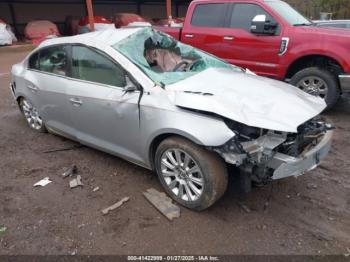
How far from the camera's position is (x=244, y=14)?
6172 mm

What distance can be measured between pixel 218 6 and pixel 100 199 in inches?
188

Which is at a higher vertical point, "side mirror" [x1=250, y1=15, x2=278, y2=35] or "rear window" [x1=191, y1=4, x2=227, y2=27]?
"rear window" [x1=191, y1=4, x2=227, y2=27]

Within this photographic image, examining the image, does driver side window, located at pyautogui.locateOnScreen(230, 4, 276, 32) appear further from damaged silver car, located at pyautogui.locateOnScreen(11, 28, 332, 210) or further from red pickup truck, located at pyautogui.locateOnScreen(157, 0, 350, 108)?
damaged silver car, located at pyautogui.locateOnScreen(11, 28, 332, 210)

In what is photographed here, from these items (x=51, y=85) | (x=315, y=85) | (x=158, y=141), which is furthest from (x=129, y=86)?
(x=315, y=85)

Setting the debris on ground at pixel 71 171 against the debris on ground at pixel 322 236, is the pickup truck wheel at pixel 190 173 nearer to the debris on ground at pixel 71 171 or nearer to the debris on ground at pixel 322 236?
the debris on ground at pixel 322 236

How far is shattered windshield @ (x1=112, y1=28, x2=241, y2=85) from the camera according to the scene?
3.43 metres

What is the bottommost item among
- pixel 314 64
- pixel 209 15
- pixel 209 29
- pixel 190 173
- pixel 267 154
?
pixel 190 173

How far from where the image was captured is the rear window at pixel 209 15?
646 cm

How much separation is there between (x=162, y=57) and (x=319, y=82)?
3.00 meters

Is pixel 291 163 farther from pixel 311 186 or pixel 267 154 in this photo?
pixel 311 186

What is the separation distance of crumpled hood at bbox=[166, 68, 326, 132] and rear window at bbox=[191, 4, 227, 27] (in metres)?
3.30

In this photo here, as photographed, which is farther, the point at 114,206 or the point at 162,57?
the point at 162,57

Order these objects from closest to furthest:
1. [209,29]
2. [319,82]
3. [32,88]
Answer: [32,88] → [319,82] → [209,29]

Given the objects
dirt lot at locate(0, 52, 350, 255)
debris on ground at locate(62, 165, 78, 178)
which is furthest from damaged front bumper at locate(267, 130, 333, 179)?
debris on ground at locate(62, 165, 78, 178)
